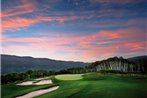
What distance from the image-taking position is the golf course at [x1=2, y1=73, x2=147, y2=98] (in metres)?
4.02

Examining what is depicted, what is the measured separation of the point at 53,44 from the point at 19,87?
28.8 inches

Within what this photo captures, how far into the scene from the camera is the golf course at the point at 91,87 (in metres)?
4.02

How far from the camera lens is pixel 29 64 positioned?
14.4ft

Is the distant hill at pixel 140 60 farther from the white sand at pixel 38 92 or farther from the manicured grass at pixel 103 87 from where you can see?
the white sand at pixel 38 92

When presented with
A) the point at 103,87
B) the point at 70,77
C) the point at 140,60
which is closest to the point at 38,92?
the point at 70,77

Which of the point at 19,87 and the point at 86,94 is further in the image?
the point at 19,87

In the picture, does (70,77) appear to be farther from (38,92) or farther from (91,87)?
(38,92)

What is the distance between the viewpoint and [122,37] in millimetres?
Answer: 4422

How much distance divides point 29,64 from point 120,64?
4.03 feet

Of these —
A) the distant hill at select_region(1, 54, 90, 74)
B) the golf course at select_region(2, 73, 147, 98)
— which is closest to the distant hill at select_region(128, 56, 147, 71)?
the golf course at select_region(2, 73, 147, 98)

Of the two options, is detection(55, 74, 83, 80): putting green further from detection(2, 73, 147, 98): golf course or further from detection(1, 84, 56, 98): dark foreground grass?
detection(1, 84, 56, 98): dark foreground grass

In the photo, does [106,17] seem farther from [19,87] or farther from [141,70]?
[19,87]

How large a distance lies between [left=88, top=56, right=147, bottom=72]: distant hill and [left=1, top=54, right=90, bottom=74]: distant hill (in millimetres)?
177

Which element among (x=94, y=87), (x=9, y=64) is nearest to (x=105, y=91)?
(x=94, y=87)
